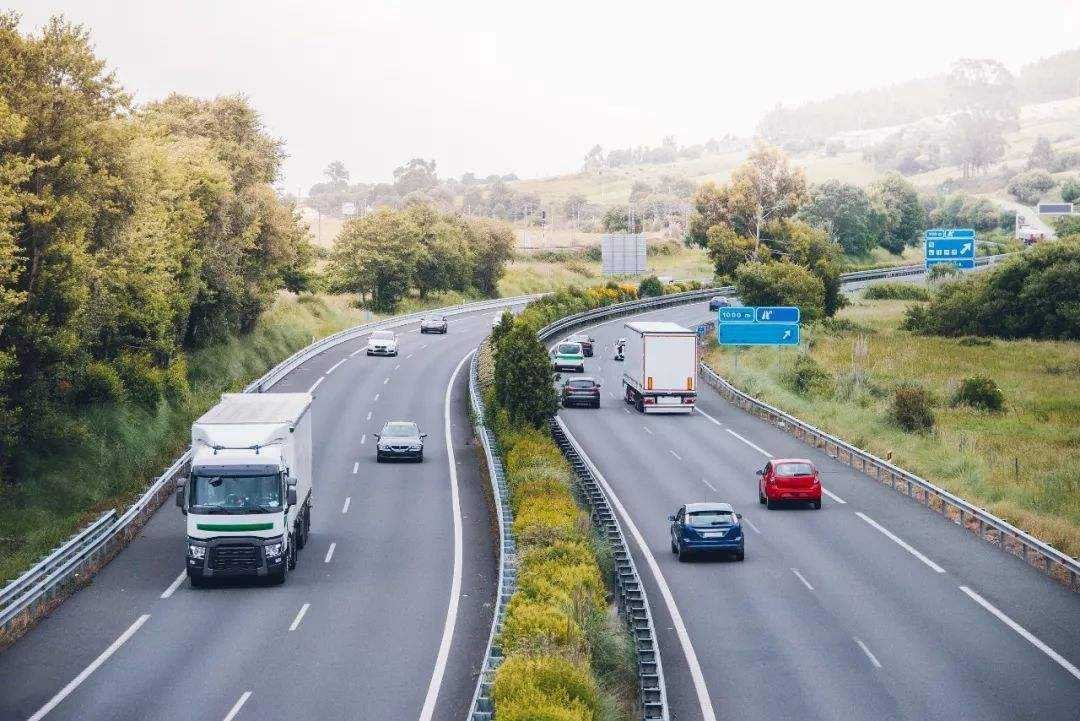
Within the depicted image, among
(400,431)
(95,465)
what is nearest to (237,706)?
(95,465)

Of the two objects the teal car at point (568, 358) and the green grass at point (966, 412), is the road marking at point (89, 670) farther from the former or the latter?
the teal car at point (568, 358)

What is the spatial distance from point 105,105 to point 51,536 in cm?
1482

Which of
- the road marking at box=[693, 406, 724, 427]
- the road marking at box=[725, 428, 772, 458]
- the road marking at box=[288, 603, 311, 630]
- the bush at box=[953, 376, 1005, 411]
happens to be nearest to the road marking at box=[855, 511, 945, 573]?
the road marking at box=[725, 428, 772, 458]

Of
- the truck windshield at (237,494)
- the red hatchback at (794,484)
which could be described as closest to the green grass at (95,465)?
the truck windshield at (237,494)

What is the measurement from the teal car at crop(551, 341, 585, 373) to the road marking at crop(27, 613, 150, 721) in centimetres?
4545

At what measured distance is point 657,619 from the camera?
86.6 feet

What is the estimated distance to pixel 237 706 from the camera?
1978 centimetres

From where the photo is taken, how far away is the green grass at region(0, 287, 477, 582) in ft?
107

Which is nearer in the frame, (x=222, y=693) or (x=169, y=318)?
(x=222, y=693)

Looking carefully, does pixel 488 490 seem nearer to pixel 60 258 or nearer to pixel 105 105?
pixel 60 258

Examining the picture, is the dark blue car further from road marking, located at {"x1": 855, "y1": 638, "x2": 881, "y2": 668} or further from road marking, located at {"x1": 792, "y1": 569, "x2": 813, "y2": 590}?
road marking, located at {"x1": 855, "y1": 638, "x2": 881, "y2": 668}

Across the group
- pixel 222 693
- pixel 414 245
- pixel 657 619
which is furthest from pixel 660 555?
pixel 414 245

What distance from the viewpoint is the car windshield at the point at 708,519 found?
3120 centimetres

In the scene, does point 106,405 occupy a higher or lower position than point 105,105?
lower
